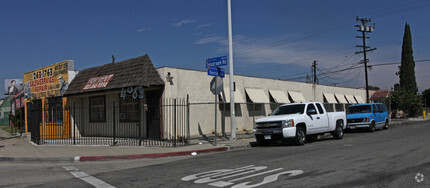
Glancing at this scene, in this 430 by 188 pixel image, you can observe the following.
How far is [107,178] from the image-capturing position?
7961 mm

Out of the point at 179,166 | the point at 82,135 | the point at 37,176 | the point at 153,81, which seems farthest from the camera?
the point at 82,135

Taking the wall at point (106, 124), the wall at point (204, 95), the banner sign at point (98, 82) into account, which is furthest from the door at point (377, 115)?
the banner sign at point (98, 82)

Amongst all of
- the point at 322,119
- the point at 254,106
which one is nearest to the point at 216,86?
the point at 322,119

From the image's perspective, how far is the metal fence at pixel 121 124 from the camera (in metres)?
15.7

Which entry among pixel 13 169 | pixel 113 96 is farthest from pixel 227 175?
pixel 113 96

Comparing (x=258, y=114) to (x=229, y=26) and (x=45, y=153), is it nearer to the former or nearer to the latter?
(x=229, y=26)

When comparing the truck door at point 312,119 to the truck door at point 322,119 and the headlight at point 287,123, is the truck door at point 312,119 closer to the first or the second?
the truck door at point 322,119

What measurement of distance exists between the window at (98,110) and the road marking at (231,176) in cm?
1298

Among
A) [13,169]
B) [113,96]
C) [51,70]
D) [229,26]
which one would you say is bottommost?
[13,169]

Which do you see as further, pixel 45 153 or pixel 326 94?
pixel 326 94

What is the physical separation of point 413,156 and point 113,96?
1469 centimetres

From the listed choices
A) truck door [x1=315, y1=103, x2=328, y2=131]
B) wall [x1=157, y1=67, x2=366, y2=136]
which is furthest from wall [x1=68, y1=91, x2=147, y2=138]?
truck door [x1=315, y1=103, x2=328, y2=131]

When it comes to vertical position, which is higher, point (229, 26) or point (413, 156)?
point (229, 26)

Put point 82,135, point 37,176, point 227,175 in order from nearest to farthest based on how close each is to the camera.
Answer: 1. point 227,175
2. point 37,176
3. point 82,135
